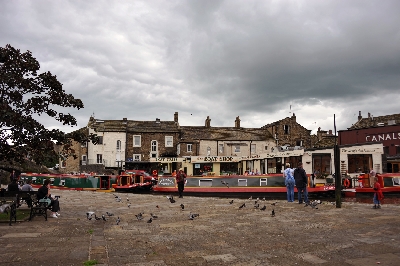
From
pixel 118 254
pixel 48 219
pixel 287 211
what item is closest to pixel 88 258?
pixel 118 254

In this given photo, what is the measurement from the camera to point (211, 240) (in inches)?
294

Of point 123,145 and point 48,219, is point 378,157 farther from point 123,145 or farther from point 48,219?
point 123,145

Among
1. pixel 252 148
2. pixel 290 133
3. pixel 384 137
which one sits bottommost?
pixel 252 148

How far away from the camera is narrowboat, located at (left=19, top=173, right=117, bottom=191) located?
28.6 metres

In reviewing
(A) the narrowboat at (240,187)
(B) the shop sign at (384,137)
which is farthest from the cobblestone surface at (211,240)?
(B) the shop sign at (384,137)

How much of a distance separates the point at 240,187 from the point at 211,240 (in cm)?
1457

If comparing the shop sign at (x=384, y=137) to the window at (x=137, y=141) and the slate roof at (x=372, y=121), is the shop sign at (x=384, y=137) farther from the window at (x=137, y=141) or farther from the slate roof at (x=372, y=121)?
the window at (x=137, y=141)

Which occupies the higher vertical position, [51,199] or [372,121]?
[372,121]

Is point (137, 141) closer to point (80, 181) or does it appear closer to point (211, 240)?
point (80, 181)

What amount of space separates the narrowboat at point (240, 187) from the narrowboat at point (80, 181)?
681 cm

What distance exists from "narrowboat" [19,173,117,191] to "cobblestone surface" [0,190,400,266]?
18.1 metres

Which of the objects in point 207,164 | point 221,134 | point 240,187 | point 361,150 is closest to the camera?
point 240,187

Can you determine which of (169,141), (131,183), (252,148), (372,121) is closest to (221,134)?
(252,148)

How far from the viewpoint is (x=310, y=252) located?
645 centimetres
